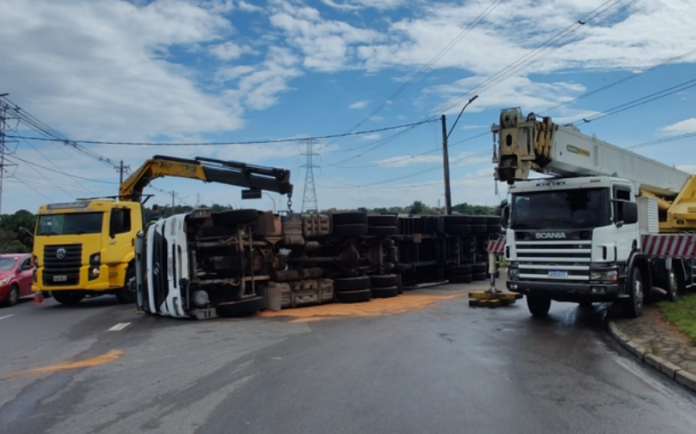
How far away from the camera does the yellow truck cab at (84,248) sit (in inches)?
606

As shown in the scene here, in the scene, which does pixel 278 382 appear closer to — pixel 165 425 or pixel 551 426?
pixel 165 425

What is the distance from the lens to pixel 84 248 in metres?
15.5

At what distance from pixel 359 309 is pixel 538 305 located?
4043 millimetres

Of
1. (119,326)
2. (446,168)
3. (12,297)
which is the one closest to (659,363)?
(119,326)

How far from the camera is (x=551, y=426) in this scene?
5.37 m

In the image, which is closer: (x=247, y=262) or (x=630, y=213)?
(x=630, y=213)

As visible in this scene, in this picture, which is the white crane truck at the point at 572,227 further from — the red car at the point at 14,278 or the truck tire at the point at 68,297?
the red car at the point at 14,278

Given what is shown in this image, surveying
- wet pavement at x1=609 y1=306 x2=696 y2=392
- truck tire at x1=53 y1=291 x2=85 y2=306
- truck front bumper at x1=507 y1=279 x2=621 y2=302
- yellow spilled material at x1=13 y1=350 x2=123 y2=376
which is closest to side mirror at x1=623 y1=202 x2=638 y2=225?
truck front bumper at x1=507 y1=279 x2=621 y2=302

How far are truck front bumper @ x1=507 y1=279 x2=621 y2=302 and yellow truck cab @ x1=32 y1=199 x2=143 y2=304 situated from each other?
10413 millimetres

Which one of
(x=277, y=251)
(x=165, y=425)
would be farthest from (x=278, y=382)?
(x=277, y=251)

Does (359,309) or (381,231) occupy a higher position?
(381,231)

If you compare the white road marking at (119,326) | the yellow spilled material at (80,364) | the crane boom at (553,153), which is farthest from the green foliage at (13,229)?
the crane boom at (553,153)

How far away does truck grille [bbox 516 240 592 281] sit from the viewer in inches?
420

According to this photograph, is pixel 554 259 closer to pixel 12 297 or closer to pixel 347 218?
pixel 347 218
